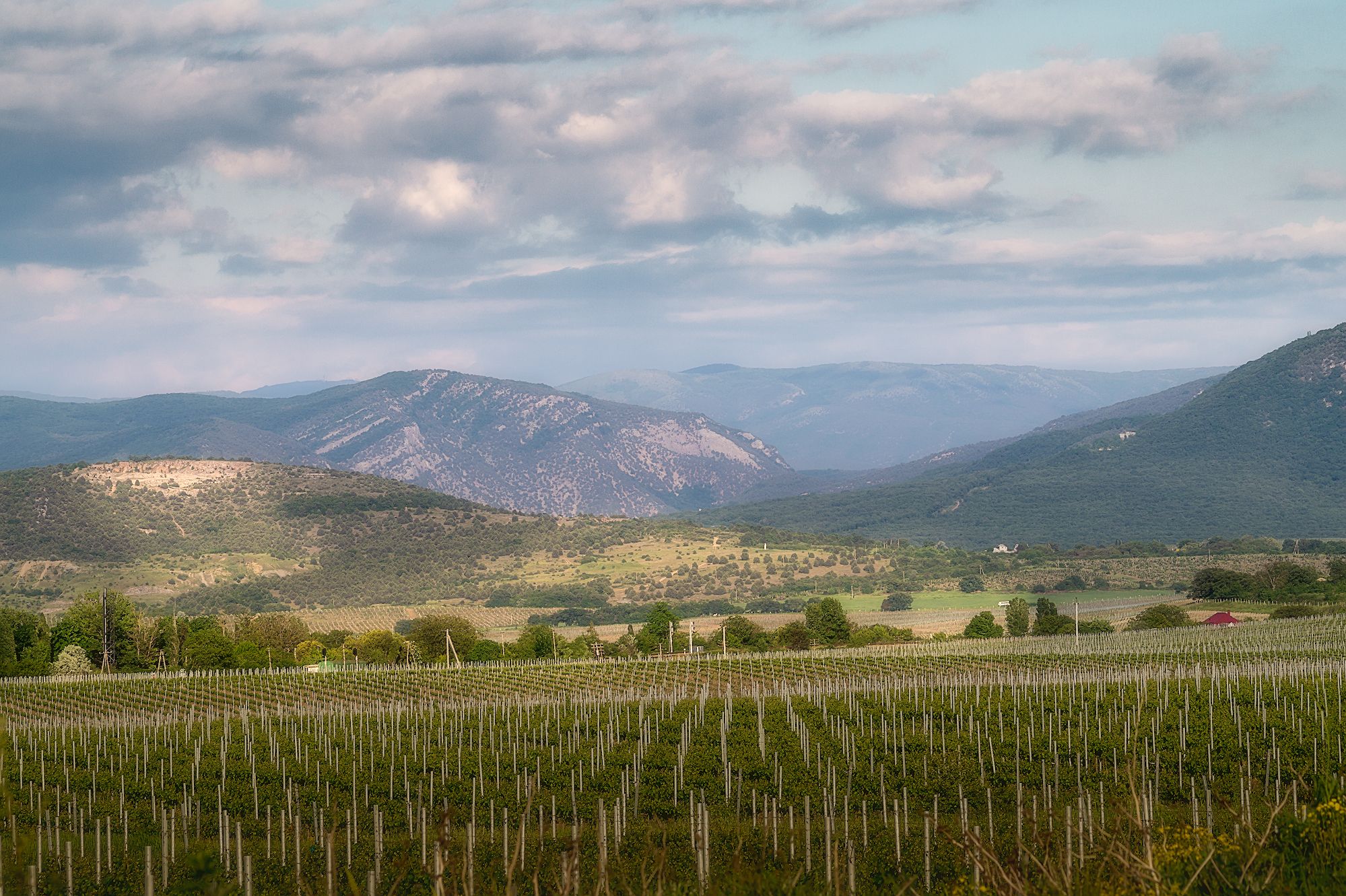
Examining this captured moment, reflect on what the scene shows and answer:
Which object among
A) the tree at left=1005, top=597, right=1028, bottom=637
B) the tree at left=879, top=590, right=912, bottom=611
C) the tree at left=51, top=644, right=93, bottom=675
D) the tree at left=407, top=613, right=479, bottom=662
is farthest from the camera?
the tree at left=879, top=590, right=912, bottom=611

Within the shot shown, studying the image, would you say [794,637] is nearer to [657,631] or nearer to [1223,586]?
[657,631]

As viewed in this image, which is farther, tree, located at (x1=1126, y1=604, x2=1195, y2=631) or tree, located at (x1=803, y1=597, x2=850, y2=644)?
tree, located at (x1=803, y1=597, x2=850, y2=644)

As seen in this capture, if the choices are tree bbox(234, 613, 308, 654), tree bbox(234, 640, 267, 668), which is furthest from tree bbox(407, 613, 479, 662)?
tree bbox(234, 640, 267, 668)

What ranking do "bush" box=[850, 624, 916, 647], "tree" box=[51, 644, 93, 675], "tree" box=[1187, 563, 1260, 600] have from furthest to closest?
"tree" box=[1187, 563, 1260, 600]
"bush" box=[850, 624, 916, 647]
"tree" box=[51, 644, 93, 675]

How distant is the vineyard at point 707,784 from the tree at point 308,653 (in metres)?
28.8

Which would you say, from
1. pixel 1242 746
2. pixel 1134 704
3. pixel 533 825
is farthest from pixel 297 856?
pixel 1134 704

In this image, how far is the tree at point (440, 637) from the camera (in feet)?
314

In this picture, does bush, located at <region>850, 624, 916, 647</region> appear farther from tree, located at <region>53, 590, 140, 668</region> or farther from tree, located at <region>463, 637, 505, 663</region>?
tree, located at <region>53, 590, 140, 668</region>

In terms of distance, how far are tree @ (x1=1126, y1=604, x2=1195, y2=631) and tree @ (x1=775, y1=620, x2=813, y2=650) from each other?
23.3 m

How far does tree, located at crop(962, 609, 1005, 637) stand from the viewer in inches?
4011

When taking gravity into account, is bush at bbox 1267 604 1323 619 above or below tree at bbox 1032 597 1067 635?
above

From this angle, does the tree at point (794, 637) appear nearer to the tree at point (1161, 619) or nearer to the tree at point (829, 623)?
the tree at point (829, 623)

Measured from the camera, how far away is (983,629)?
103 metres

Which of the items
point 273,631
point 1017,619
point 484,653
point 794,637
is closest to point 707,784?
point 484,653
